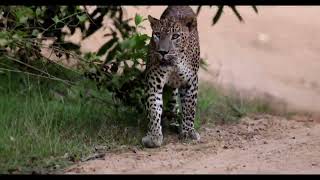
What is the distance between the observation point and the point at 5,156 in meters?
7.75

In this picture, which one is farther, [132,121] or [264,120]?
[264,120]

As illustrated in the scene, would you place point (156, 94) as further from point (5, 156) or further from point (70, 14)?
point (5, 156)

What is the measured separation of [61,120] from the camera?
29.3 feet

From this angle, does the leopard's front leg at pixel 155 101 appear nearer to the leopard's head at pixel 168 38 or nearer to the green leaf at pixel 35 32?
the leopard's head at pixel 168 38

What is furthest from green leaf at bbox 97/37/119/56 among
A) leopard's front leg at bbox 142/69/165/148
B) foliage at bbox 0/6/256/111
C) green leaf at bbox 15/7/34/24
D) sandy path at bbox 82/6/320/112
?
sandy path at bbox 82/6/320/112

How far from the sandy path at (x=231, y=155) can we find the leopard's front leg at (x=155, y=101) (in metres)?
0.21

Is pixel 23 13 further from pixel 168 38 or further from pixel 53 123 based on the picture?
pixel 168 38

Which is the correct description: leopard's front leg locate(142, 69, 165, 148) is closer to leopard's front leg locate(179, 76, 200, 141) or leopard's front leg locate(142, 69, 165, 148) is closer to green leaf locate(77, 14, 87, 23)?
leopard's front leg locate(179, 76, 200, 141)

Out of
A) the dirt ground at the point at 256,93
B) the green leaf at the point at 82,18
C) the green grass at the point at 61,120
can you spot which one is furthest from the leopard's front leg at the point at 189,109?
the green leaf at the point at 82,18

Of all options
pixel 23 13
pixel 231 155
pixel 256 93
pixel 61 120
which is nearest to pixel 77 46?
pixel 61 120

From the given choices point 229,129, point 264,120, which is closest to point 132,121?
point 229,129
